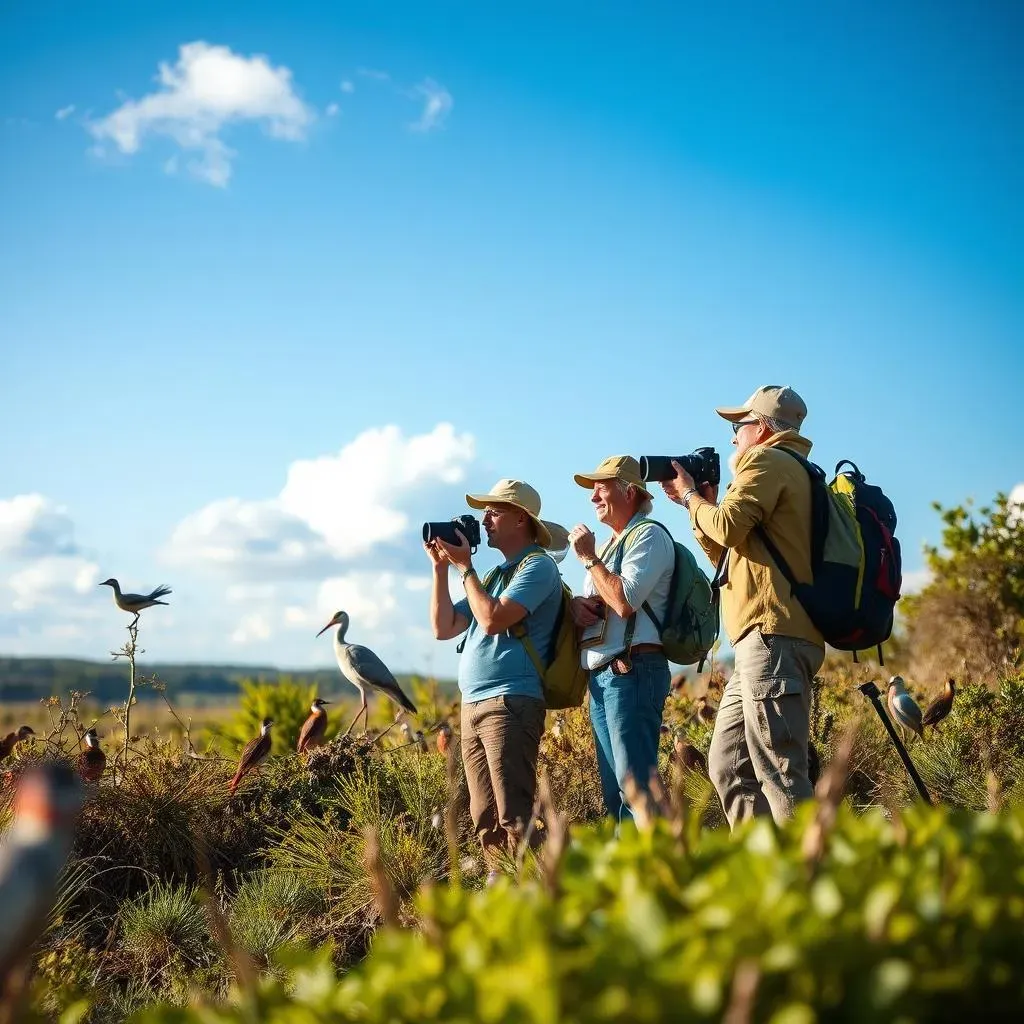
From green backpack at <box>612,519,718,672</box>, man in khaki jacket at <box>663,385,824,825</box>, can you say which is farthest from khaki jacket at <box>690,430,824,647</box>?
green backpack at <box>612,519,718,672</box>

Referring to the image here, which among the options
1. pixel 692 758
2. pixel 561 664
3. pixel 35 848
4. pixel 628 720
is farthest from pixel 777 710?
pixel 692 758

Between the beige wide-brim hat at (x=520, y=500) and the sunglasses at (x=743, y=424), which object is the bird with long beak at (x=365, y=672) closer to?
the beige wide-brim hat at (x=520, y=500)

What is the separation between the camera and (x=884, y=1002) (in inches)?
68.6

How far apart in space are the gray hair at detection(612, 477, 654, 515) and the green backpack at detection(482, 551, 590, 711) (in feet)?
1.54

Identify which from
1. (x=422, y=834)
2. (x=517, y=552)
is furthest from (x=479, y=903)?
(x=422, y=834)

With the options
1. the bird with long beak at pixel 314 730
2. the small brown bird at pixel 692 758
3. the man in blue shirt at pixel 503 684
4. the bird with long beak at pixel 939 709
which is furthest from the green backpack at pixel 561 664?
the bird with long beak at pixel 939 709

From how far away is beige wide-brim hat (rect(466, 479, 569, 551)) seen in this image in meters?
5.25

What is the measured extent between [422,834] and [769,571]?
282 cm

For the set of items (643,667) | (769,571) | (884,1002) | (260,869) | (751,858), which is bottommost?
(260,869)

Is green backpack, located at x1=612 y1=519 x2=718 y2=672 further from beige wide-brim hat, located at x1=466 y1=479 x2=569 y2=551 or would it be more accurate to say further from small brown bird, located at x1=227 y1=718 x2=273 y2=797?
small brown bird, located at x1=227 y1=718 x2=273 y2=797

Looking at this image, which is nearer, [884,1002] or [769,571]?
[884,1002]

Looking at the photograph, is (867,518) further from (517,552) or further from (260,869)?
(260,869)

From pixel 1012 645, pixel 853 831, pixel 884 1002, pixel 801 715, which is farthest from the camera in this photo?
pixel 1012 645

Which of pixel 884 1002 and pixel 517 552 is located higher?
pixel 517 552
